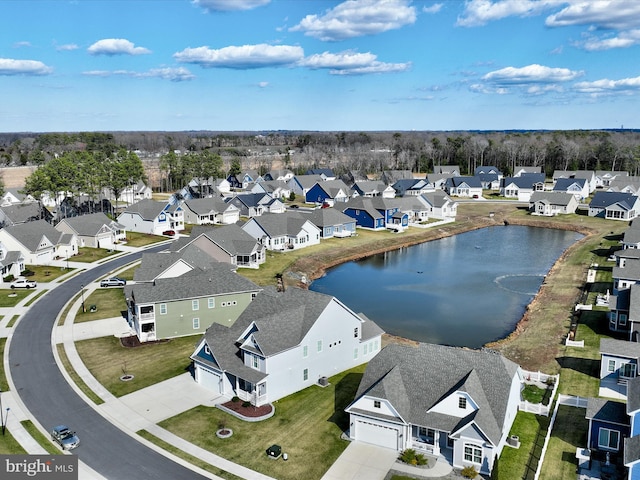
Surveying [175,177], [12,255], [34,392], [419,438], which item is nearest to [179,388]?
[34,392]

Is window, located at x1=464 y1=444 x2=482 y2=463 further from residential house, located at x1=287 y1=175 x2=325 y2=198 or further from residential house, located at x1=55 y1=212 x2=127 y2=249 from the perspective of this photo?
residential house, located at x1=287 y1=175 x2=325 y2=198

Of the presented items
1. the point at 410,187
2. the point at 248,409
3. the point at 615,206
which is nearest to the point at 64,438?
the point at 248,409

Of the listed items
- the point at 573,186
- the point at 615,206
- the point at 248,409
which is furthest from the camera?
the point at 573,186

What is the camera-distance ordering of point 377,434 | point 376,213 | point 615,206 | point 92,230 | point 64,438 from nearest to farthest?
1. point 64,438
2. point 377,434
3. point 92,230
4. point 376,213
5. point 615,206

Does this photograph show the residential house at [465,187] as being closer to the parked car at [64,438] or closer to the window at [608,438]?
the window at [608,438]

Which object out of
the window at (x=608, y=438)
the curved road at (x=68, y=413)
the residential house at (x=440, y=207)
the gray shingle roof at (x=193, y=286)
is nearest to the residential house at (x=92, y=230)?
the curved road at (x=68, y=413)

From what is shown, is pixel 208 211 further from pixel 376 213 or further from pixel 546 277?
pixel 546 277

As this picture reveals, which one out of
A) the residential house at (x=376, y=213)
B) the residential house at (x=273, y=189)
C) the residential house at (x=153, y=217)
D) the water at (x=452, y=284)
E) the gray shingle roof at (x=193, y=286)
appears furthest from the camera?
the residential house at (x=273, y=189)
